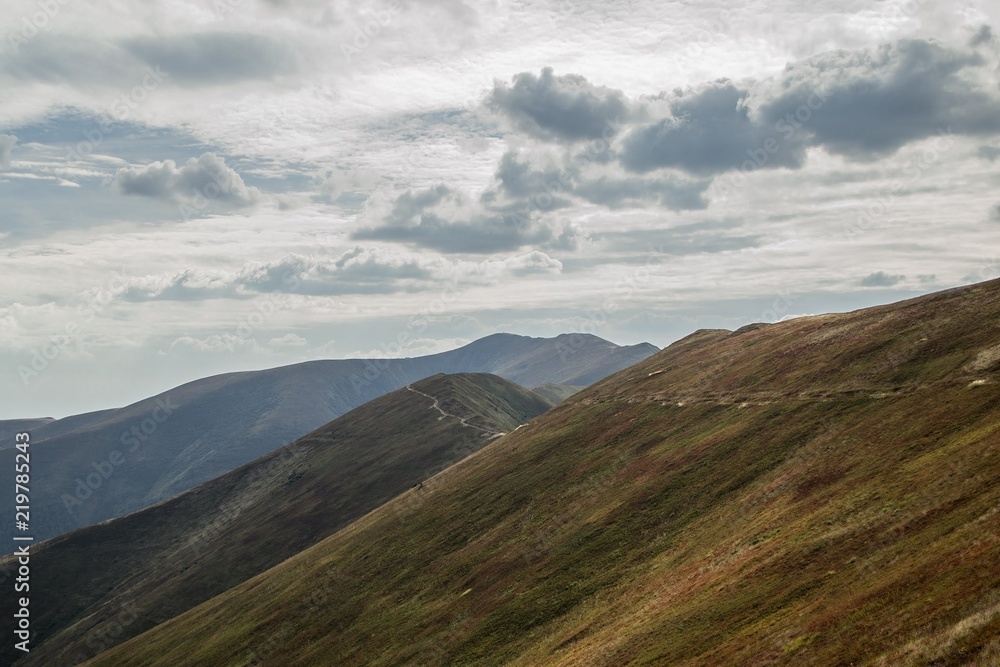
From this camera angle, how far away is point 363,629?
76688 millimetres

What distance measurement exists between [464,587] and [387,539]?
1353 inches

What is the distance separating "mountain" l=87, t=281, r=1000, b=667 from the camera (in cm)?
3269

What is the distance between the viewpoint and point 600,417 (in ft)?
391

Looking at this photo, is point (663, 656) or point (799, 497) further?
point (799, 497)

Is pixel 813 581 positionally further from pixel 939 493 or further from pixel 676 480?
pixel 676 480

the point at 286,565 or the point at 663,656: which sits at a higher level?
the point at 663,656

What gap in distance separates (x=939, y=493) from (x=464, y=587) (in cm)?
5016

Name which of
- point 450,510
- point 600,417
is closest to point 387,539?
point 450,510

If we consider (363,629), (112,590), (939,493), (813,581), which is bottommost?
(112,590)

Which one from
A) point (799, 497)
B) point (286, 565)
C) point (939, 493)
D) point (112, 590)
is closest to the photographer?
point (939, 493)


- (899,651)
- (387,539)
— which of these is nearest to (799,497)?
(899,651)

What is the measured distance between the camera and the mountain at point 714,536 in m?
32.7

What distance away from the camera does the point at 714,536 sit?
182 ft

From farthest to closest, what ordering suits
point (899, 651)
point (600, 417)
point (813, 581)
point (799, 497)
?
point (600, 417) → point (799, 497) → point (813, 581) → point (899, 651)
